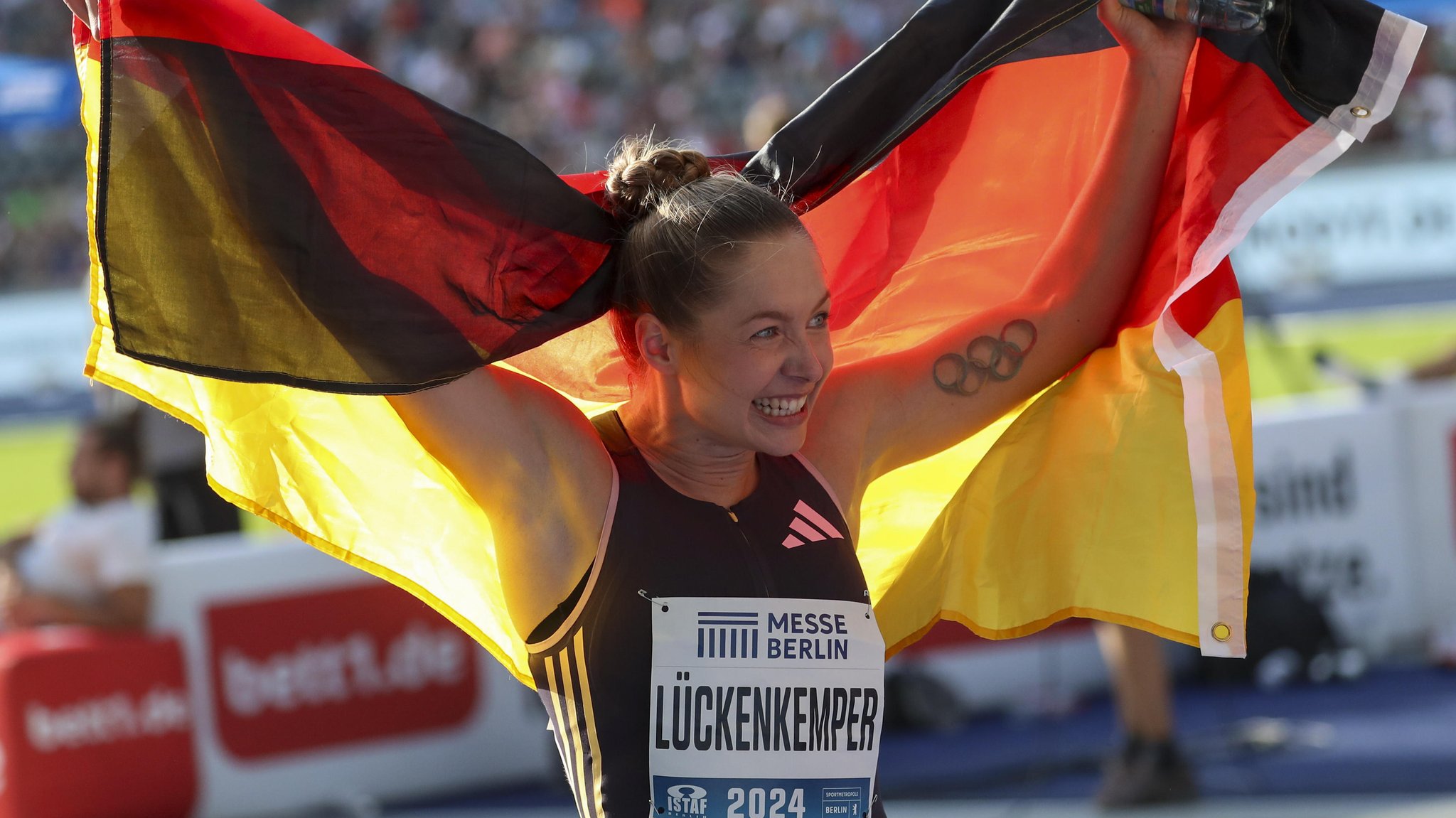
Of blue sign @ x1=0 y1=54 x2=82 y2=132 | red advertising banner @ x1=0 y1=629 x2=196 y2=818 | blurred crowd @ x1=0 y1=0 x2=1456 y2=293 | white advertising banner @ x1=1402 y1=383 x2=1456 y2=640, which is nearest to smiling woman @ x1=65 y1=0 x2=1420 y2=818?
red advertising banner @ x1=0 y1=629 x2=196 y2=818

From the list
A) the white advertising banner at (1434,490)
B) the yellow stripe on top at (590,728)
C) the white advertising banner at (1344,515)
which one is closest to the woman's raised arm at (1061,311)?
the yellow stripe on top at (590,728)

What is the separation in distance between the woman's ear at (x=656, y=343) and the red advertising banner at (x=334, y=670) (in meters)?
3.59

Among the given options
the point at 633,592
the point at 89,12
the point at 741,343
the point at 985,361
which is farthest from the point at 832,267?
the point at 89,12

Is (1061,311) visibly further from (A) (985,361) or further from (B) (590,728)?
(B) (590,728)

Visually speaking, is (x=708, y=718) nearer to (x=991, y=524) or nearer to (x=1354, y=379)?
(x=991, y=524)

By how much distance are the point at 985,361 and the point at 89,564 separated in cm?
387

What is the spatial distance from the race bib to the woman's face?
0.78ft

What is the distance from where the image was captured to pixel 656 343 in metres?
2.18

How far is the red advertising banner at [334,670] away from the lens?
5.48m

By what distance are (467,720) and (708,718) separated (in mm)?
3880

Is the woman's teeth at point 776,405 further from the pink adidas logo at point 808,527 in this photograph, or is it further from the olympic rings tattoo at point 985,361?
the olympic rings tattoo at point 985,361

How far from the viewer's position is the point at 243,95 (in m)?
1.93

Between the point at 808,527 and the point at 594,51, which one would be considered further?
the point at 594,51

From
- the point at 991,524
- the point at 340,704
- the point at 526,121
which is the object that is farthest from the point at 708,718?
the point at 526,121
